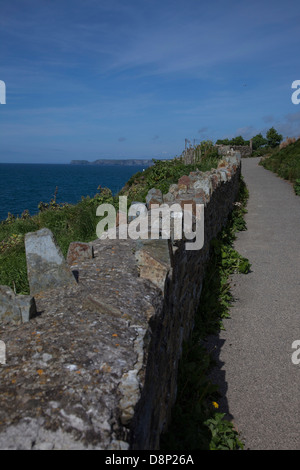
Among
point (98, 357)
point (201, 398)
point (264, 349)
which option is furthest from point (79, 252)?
point (264, 349)

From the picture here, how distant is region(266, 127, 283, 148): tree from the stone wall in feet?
145

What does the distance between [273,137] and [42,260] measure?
45.5 meters

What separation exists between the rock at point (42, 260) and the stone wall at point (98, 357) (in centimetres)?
6

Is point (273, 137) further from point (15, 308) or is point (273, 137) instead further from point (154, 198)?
point (15, 308)

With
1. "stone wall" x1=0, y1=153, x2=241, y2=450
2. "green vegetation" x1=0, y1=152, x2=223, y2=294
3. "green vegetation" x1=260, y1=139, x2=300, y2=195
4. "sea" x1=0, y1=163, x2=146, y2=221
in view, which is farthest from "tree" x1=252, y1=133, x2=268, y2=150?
"stone wall" x1=0, y1=153, x2=241, y2=450

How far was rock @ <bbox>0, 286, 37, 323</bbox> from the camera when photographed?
2145 millimetres

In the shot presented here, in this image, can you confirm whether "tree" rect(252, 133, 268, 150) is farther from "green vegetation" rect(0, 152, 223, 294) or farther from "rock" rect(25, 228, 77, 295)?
"rock" rect(25, 228, 77, 295)

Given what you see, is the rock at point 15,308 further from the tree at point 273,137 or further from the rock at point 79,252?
the tree at point 273,137

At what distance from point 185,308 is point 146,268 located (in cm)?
129

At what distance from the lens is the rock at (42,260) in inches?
100

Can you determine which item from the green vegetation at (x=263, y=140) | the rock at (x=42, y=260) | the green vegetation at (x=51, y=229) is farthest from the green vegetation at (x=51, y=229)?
the green vegetation at (x=263, y=140)

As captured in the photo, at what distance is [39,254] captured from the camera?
8.39ft

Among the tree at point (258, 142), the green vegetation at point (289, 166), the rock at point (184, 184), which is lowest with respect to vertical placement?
the rock at point (184, 184)

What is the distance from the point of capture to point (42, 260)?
2553mm
